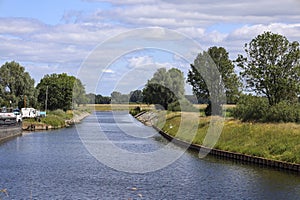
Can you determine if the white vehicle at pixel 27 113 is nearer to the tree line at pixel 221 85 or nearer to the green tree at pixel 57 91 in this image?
the tree line at pixel 221 85

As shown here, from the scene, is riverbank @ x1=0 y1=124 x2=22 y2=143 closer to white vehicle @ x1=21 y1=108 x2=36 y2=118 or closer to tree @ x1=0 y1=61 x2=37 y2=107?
white vehicle @ x1=21 y1=108 x2=36 y2=118

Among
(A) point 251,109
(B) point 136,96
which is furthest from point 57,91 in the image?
(A) point 251,109

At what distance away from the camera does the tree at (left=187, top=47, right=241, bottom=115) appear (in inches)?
3573

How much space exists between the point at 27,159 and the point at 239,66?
3162cm

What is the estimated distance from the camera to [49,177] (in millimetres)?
40250

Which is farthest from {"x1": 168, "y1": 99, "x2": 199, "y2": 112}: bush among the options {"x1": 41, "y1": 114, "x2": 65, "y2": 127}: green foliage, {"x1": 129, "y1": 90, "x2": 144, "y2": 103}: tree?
{"x1": 129, "y1": 90, "x2": 144, "y2": 103}: tree

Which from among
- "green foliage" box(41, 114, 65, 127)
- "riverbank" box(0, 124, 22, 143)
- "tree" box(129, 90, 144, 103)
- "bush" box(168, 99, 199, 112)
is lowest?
"riverbank" box(0, 124, 22, 143)

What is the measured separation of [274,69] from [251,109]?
234 inches

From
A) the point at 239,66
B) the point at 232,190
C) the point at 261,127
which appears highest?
the point at 239,66

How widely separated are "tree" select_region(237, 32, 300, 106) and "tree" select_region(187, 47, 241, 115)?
1870 cm

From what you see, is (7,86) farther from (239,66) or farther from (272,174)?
(272,174)

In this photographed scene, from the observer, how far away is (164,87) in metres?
147

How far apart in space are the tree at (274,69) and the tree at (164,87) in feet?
217

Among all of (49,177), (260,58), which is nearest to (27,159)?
(49,177)
